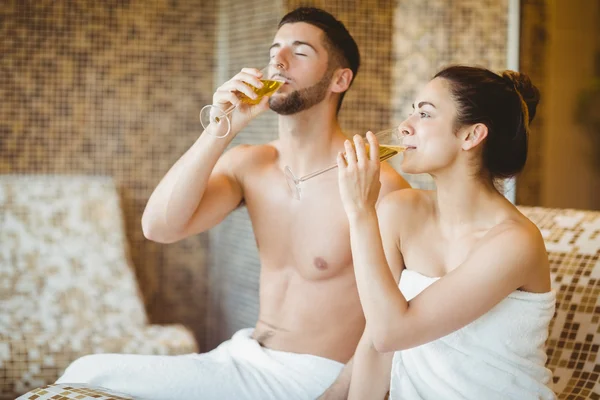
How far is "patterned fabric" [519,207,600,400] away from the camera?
218cm

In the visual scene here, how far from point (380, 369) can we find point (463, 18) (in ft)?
6.94

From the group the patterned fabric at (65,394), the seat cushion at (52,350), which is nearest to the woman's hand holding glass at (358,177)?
the patterned fabric at (65,394)

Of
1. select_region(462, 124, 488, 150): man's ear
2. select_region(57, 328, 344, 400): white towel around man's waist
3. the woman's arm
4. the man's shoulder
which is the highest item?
select_region(462, 124, 488, 150): man's ear

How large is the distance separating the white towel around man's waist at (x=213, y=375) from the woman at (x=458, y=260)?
28cm

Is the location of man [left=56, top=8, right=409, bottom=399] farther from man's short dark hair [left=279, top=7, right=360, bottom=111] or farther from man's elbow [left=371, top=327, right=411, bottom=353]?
man's elbow [left=371, top=327, right=411, bottom=353]

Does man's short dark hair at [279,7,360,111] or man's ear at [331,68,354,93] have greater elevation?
man's short dark hair at [279,7,360,111]

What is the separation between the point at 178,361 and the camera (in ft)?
7.22

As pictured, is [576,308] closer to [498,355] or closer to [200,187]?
[498,355]

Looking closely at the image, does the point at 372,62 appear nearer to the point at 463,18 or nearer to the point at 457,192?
the point at 463,18

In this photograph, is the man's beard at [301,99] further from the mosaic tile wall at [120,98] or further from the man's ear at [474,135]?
the mosaic tile wall at [120,98]

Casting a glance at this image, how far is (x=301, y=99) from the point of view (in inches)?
94.8

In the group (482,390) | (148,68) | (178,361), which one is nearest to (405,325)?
(482,390)

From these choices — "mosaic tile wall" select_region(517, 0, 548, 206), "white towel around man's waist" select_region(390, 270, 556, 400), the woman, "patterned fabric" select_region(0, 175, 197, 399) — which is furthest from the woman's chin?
"patterned fabric" select_region(0, 175, 197, 399)

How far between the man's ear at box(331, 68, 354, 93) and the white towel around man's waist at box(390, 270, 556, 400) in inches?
39.5
